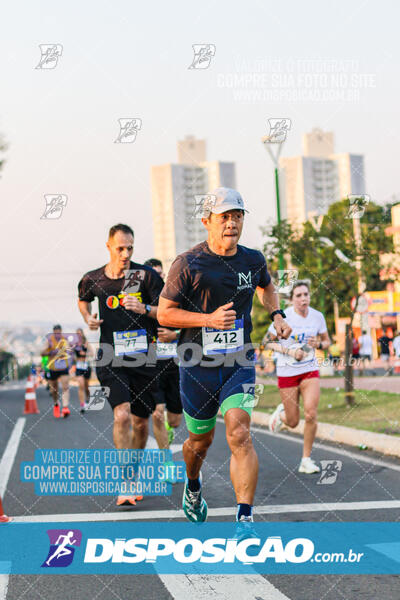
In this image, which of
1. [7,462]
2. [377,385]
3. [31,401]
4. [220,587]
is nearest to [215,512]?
[220,587]

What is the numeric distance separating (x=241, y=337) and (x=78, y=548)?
1721 millimetres

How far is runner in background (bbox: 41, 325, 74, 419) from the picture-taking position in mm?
18250

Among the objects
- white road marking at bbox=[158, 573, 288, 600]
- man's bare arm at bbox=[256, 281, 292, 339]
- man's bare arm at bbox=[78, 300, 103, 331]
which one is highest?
man's bare arm at bbox=[256, 281, 292, 339]

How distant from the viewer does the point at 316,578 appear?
5.00m

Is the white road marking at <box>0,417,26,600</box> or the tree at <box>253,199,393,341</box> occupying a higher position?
the tree at <box>253,199,393,341</box>

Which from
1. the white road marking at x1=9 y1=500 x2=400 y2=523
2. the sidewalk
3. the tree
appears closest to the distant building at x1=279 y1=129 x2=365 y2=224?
the sidewalk

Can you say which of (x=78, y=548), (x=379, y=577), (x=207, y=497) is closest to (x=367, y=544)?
(x=379, y=577)

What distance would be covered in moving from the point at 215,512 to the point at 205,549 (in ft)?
4.34

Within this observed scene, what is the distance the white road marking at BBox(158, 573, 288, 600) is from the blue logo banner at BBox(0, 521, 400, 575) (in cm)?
13

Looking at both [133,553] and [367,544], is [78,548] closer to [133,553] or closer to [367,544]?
[133,553]

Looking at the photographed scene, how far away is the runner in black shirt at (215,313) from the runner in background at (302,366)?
3.10 meters

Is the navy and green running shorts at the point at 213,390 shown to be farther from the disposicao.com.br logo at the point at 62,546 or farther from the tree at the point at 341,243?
the tree at the point at 341,243

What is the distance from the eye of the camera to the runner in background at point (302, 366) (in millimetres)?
9102

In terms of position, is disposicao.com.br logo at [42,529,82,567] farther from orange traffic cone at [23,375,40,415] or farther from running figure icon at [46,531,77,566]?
orange traffic cone at [23,375,40,415]
